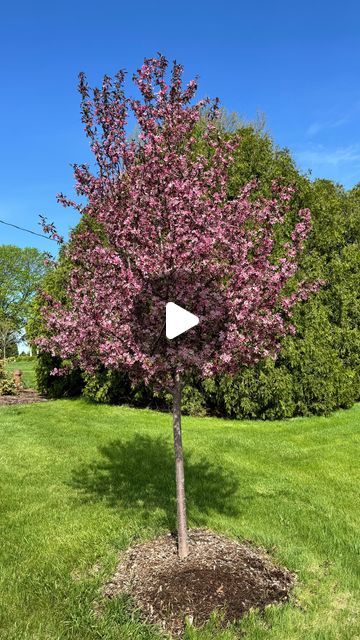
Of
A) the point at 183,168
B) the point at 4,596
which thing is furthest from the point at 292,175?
the point at 4,596

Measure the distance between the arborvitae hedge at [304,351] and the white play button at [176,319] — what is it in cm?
663

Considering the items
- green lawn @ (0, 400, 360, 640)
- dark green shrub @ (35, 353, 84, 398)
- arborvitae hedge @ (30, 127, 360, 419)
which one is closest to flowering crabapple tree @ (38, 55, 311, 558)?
green lawn @ (0, 400, 360, 640)

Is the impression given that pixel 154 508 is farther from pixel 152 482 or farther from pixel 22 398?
pixel 22 398

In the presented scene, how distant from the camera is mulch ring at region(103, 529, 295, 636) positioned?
4.15 m

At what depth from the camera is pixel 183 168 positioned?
4.59 meters

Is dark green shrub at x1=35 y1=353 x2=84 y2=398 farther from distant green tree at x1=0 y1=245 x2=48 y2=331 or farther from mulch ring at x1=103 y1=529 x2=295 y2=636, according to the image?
distant green tree at x1=0 y1=245 x2=48 y2=331

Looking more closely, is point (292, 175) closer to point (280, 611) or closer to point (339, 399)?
point (339, 399)

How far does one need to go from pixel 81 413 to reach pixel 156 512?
20.0ft

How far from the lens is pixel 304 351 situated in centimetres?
1123

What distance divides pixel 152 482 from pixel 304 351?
531cm

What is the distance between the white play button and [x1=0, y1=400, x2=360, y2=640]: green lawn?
92.4 inches

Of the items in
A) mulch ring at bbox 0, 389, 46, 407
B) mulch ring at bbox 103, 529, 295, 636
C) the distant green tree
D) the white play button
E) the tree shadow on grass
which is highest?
the distant green tree

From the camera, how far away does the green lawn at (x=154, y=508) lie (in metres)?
4.12

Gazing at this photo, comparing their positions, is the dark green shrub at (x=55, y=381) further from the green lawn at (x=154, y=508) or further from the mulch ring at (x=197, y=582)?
the mulch ring at (x=197, y=582)
